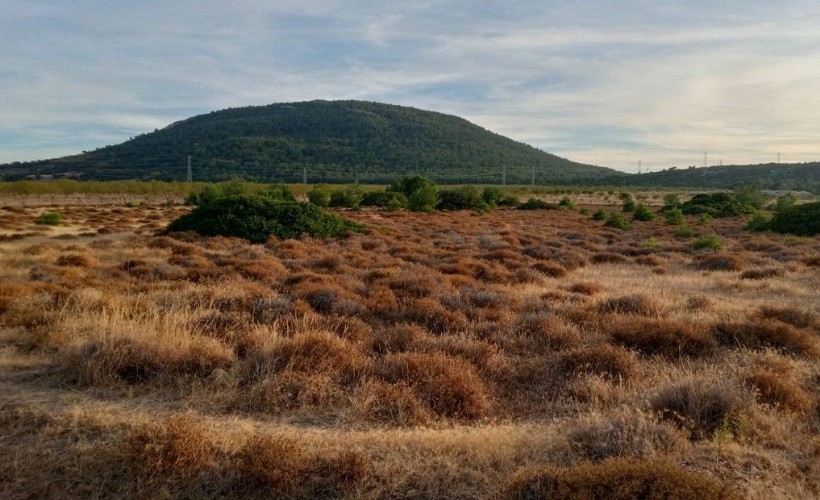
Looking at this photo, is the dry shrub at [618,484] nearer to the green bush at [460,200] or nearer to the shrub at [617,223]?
the shrub at [617,223]

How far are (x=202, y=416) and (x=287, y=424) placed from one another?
78 centimetres

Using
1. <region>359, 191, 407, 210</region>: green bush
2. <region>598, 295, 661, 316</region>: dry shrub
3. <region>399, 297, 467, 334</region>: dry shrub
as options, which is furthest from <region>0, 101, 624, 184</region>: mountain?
<region>399, 297, 467, 334</region>: dry shrub

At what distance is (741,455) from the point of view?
14.3 ft

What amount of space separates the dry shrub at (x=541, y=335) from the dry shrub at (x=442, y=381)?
1516 millimetres

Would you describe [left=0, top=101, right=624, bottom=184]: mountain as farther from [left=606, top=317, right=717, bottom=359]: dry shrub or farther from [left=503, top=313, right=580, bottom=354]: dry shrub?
[left=606, top=317, right=717, bottom=359]: dry shrub

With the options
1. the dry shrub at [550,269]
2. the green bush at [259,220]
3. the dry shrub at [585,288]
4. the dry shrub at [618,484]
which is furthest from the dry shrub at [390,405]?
the green bush at [259,220]

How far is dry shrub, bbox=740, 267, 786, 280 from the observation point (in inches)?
568

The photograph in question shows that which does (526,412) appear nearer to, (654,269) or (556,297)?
(556,297)

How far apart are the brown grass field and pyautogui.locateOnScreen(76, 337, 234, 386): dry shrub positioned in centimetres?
2

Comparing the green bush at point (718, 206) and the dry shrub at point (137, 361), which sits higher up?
the green bush at point (718, 206)


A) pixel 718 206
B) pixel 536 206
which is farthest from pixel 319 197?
pixel 718 206

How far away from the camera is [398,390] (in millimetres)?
5750

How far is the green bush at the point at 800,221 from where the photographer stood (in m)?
27.8

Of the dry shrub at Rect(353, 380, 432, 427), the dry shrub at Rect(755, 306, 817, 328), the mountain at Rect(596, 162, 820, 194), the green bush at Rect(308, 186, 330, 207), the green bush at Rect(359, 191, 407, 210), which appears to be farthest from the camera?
the mountain at Rect(596, 162, 820, 194)
